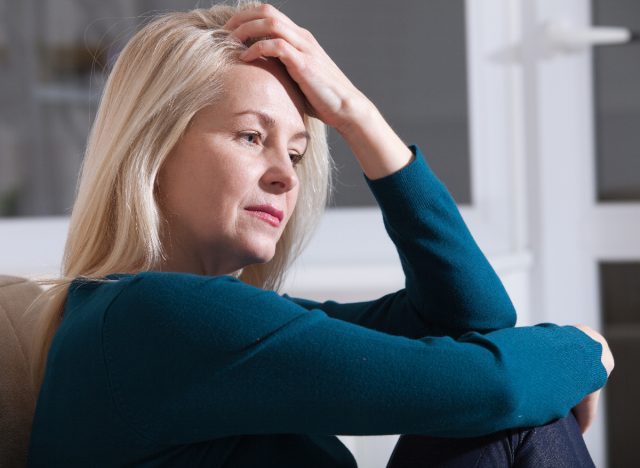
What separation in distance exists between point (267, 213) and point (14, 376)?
374mm

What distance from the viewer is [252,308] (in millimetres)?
877

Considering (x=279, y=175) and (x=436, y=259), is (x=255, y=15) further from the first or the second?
(x=436, y=259)

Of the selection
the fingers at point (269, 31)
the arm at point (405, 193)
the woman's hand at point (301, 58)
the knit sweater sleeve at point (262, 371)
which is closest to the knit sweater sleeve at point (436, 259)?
the arm at point (405, 193)

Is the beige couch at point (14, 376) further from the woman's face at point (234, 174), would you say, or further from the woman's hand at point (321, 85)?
the woman's hand at point (321, 85)

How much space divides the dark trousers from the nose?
35cm

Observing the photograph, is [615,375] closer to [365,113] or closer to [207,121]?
[365,113]

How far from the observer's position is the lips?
3.81 feet

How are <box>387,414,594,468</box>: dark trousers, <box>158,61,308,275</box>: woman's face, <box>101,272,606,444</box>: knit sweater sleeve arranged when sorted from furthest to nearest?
<box>158,61,308,275</box>: woman's face, <box>387,414,594,468</box>: dark trousers, <box>101,272,606,444</box>: knit sweater sleeve

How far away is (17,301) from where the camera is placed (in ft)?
3.88

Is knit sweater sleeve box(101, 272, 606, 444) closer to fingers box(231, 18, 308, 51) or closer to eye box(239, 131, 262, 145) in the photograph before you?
eye box(239, 131, 262, 145)

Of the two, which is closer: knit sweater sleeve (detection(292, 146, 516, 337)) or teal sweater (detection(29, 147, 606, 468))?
teal sweater (detection(29, 147, 606, 468))

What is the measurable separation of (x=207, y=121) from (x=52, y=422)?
1.37ft

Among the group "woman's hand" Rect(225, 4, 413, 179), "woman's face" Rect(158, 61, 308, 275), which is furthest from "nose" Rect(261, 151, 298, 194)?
"woman's hand" Rect(225, 4, 413, 179)

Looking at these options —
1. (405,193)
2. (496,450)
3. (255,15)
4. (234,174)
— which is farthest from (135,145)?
(496,450)
